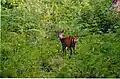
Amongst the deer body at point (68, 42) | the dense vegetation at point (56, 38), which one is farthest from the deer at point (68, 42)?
the dense vegetation at point (56, 38)

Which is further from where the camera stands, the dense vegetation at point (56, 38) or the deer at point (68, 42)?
the deer at point (68, 42)

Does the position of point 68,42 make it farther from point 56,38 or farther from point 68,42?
point 56,38

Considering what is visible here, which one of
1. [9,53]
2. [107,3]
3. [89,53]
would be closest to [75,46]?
[89,53]

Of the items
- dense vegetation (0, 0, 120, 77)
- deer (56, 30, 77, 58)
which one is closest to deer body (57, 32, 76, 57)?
deer (56, 30, 77, 58)

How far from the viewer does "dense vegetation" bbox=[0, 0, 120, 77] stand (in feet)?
26.8

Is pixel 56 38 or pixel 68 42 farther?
pixel 56 38

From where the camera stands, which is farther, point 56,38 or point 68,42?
point 56,38

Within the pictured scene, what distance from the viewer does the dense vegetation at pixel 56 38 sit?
322 inches

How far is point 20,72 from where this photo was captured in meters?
8.08

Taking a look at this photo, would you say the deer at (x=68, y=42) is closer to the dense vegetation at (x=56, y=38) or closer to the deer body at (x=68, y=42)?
the deer body at (x=68, y=42)

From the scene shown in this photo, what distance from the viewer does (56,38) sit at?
33.6 ft

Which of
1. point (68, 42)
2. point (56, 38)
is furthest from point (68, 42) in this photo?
point (56, 38)

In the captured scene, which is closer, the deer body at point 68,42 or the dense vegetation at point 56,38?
the dense vegetation at point 56,38

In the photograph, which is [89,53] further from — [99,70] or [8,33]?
[8,33]
